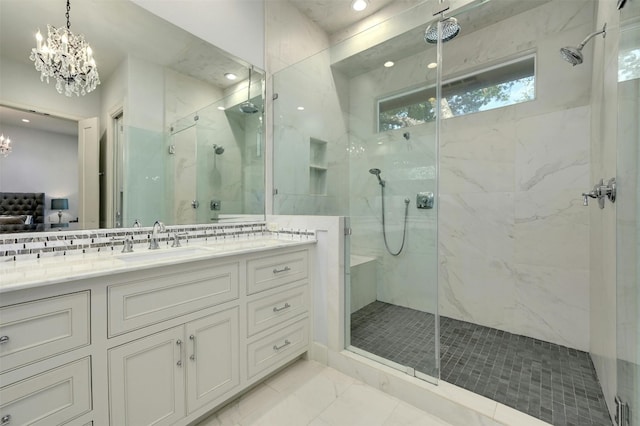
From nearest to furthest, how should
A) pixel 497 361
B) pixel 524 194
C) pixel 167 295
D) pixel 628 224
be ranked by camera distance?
pixel 628 224, pixel 167 295, pixel 497 361, pixel 524 194

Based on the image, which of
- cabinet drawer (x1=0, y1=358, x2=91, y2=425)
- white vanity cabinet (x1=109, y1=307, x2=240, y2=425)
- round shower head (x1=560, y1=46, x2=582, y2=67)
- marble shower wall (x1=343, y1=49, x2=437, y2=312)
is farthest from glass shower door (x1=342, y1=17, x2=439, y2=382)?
cabinet drawer (x1=0, y1=358, x2=91, y2=425)

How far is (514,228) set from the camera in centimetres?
229

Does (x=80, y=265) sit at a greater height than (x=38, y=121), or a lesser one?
lesser

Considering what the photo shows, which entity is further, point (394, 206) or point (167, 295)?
point (394, 206)

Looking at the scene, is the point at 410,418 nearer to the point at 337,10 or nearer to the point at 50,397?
the point at 50,397

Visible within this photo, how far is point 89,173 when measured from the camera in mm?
1461

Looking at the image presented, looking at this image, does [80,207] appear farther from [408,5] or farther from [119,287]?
[408,5]

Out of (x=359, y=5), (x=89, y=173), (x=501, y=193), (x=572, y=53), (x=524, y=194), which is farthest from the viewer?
(x=359, y=5)

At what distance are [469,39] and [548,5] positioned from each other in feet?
1.84

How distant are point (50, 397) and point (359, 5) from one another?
10.8 ft

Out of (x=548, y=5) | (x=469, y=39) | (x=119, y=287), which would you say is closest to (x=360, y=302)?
(x=119, y=287)

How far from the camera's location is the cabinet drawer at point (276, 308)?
1.54 meters

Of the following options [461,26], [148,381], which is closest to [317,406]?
[148,381]

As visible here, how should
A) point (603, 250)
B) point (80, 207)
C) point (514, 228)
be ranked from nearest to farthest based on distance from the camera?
point (80, 207) → point (603, 250) → point (514, 228)
